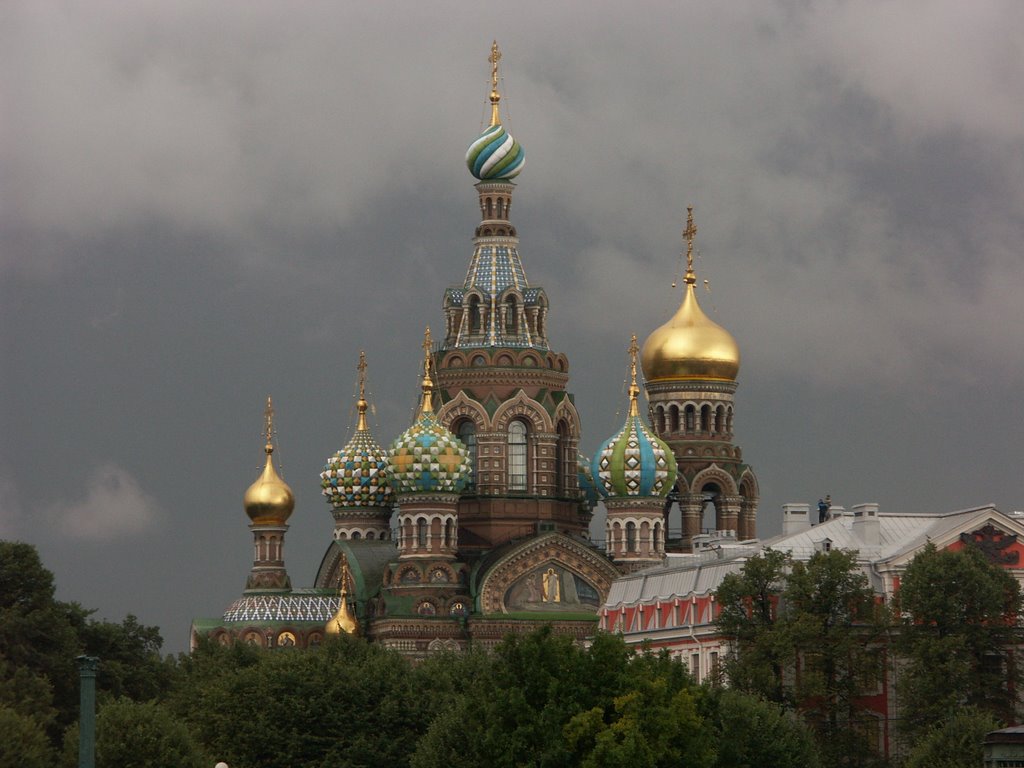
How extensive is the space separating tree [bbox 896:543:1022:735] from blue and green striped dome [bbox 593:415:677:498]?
69.5 feet

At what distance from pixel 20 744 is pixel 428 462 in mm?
29031

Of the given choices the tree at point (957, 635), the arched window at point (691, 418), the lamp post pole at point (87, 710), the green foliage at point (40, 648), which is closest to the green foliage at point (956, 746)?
the tree at point (957, 635)

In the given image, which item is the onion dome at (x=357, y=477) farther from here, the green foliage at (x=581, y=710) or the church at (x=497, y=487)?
the green foliage at (x=581, y=710)

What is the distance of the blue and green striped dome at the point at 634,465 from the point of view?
262 feet

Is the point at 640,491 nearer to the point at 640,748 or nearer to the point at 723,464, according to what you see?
the point at 723,464

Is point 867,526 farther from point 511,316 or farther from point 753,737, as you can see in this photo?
point 511,316

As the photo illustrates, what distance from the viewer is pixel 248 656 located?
71.2 metres

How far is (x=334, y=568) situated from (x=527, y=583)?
7.58 m

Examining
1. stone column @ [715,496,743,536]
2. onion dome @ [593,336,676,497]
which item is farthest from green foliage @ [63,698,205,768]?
stone column @ [715,496,743,536]

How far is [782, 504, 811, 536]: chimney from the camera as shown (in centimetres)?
7012

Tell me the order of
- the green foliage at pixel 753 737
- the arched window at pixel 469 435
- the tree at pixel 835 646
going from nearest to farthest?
the green foliage at pixel 753 737 < the tree at pixel 835 646 < the arched window at pixel 469 435

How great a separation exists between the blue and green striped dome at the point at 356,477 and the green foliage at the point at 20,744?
34.3m

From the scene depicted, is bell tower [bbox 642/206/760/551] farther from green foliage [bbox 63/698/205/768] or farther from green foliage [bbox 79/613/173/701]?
green foliage [bbox 63/698/205/768]

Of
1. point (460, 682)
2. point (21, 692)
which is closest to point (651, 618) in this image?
point (460, 682)
